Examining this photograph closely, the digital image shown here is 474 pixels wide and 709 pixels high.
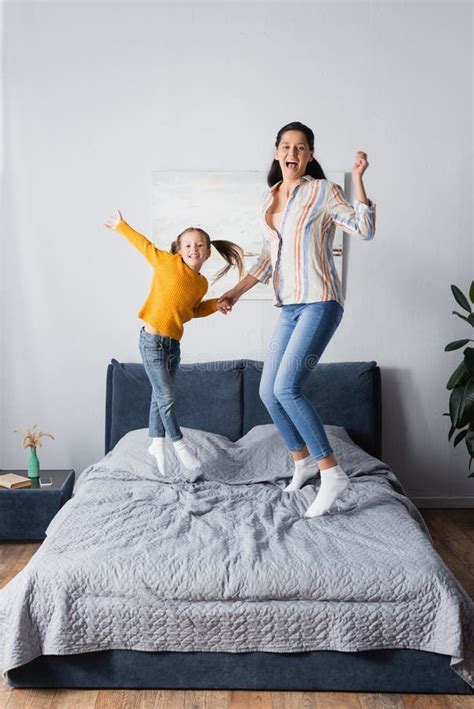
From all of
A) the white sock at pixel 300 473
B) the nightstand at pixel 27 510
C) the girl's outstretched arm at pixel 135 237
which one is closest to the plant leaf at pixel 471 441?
the white sock at pixel 300 473

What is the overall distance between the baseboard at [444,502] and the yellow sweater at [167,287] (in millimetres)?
1913

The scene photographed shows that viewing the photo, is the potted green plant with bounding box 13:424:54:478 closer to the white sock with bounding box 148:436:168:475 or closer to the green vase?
the green vase

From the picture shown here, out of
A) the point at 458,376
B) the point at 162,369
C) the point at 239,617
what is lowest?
the point at 239,617

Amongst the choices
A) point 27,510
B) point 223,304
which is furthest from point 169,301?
point 27,510

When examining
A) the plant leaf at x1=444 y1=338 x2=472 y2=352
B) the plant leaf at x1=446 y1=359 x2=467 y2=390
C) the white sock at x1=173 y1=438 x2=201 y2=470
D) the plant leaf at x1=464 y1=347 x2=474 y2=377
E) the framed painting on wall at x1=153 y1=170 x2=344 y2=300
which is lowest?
the white sock at x1=173 y1=438 x2=201 y2=470

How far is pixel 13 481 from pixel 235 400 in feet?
3.70

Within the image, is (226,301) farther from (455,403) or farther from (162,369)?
(455,403)

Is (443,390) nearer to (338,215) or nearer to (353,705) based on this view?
(338,215)

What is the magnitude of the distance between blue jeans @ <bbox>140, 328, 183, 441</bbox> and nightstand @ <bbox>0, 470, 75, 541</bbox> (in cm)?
77

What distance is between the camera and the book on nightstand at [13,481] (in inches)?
144

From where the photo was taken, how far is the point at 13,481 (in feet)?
12.1

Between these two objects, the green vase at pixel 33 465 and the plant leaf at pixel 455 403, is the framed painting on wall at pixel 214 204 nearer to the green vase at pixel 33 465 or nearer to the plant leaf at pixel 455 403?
the plant leaf at pixel 455 403

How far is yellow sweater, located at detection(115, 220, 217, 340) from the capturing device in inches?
118

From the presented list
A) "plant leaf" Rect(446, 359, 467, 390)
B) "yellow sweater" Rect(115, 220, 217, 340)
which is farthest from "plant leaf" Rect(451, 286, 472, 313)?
"yellow sweater" Rect(115, 220, 217, 340)
